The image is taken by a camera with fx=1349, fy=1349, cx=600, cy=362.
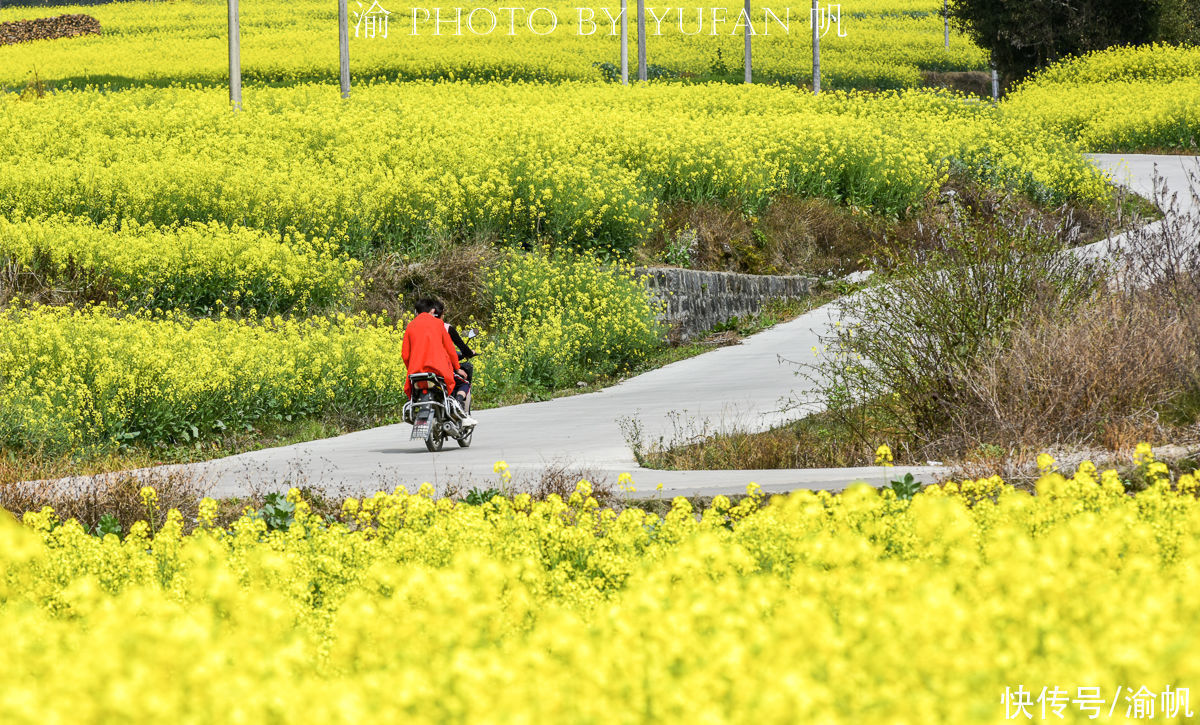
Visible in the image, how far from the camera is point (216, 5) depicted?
76875 mm

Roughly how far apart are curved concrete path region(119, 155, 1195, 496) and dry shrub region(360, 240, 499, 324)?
287 centimetres

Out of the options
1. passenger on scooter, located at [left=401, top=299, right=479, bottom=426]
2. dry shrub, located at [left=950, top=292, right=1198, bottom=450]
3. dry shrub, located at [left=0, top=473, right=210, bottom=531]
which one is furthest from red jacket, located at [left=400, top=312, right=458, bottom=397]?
dry shrub, located at [left=950, top=292, right=1198, bottom=450]

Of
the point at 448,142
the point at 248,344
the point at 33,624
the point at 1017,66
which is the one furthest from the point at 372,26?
the point at 33,624

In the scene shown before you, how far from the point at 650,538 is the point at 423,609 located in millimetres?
2193

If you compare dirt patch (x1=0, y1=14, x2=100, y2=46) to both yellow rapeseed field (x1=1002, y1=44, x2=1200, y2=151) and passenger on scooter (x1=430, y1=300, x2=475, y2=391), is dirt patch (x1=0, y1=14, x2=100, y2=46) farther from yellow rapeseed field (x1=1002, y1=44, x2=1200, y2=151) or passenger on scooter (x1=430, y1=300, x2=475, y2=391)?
passenger on scooter (x1=430, y1=300, x2=475, y2=391)

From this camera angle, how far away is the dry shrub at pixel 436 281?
18.0 metres

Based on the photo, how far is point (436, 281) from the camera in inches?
723

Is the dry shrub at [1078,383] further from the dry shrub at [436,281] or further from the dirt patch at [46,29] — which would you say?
the dirt patch at [46,29]

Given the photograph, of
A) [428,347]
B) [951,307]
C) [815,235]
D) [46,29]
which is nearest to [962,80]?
[815,235]

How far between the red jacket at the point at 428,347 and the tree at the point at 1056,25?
37160 millimetres

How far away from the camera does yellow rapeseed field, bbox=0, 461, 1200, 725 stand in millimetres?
3111

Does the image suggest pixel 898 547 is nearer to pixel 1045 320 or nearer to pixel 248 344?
pixel 1045 320

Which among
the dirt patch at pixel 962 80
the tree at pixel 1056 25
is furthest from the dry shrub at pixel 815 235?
the dirt patch at pixel 962 80

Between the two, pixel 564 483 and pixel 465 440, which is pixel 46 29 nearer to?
pixel 465 440
